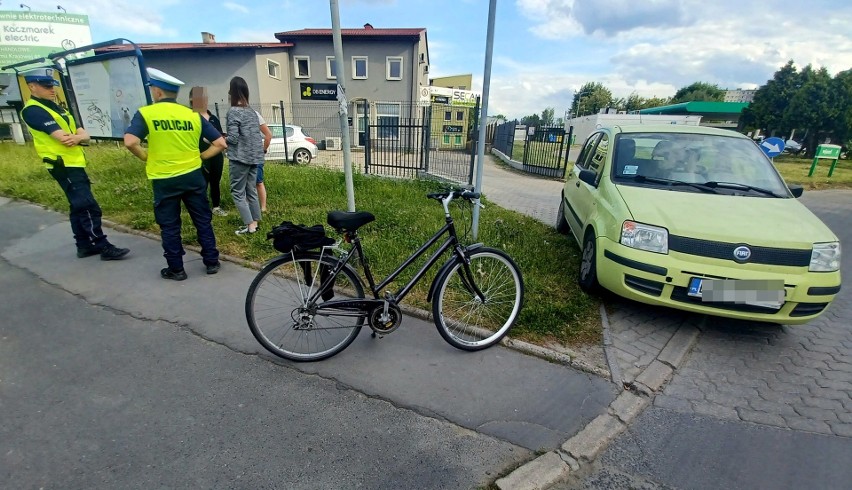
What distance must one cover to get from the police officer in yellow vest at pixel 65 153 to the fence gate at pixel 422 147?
6536mm

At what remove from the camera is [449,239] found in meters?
2.97

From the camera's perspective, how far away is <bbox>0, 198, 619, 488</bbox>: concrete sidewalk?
2.18m

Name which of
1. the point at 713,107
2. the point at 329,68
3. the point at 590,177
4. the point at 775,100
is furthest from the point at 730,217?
the point at 713,107

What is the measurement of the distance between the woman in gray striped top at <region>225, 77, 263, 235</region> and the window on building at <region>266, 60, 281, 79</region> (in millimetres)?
19327

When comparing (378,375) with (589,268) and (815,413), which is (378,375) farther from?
(815,413)

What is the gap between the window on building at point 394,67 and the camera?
22.4 meters

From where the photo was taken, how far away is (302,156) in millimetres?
14273

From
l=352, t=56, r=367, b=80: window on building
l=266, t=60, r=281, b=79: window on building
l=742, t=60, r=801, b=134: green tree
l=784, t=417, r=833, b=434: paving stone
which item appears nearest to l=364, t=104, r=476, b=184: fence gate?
l=784, t=417, r=833, b=434: paving stone

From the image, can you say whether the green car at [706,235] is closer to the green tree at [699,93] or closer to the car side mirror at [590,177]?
the car side mirror at [590,177]

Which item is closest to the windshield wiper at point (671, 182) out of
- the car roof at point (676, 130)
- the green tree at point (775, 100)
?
the car roof at point (676, 130)

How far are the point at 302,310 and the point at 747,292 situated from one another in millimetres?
3335

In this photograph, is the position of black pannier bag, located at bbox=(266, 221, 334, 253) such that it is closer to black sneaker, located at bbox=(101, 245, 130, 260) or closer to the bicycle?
the bicycle

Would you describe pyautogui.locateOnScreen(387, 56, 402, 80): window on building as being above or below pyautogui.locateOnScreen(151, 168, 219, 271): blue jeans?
above

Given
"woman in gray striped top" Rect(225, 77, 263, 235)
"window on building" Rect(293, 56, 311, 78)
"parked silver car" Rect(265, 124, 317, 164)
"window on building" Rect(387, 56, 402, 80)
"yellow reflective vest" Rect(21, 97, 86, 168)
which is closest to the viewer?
"yellow reflective vest" Rect(21, 97, 86, 168)
